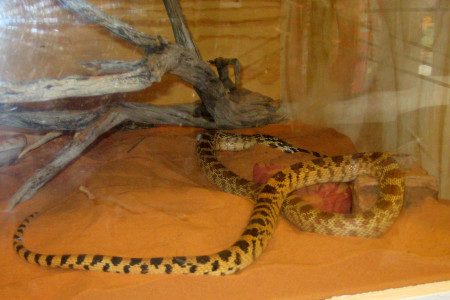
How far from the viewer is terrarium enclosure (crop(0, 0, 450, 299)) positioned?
297 cm

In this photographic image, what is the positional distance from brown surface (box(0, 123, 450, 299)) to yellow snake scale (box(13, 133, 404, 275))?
0.09m

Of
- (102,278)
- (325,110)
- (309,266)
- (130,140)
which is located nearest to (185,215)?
(102,278)

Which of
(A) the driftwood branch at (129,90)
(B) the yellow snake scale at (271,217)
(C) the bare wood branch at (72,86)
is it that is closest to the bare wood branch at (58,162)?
(A) the driftwood branch at (129,90)

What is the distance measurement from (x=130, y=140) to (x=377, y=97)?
387cm

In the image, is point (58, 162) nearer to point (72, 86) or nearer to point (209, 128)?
point (72, 86)

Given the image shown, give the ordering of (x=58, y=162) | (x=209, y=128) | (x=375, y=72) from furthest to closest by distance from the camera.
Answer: (x=209, y=128) → (x=375, y=72) → (x=58, y=162)

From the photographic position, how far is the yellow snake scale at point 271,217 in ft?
9.80

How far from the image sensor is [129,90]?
368cm

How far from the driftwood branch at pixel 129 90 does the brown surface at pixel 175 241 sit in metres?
0.47

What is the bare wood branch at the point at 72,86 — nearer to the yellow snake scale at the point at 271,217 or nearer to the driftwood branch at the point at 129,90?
the driftwood branch at the point at 129,90

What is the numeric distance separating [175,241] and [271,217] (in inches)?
40.9

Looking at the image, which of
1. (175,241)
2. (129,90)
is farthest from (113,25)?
(175,241)

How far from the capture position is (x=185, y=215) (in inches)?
146

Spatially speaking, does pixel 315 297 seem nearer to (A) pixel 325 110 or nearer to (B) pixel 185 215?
(B) pixel 185 215
